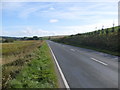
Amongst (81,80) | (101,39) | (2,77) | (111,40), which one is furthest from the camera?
(101,39)

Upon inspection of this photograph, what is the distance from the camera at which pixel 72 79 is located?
8562 millimetres

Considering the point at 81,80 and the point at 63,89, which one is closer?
the point at 63,89

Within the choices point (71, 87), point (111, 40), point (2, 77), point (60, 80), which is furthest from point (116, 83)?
point (111, 40)

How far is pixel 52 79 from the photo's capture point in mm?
8352

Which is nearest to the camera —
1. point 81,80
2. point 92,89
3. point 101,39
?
point 92,89

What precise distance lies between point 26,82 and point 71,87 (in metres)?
1.90

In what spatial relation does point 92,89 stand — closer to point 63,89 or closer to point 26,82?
point 63,89

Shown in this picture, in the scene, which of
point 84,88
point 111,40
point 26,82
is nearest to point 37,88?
point 26,82

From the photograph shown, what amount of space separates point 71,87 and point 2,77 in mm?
4082

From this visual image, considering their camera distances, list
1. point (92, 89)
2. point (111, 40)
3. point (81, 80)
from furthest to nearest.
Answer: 1. point (111, 40)
2. point (81, 80)
3. point (92, 89)

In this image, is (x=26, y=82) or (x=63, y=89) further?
(x=26, y=82)

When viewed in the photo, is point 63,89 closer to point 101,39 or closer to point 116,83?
point 116,83

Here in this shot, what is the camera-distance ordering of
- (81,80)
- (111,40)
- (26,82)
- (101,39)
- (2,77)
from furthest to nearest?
(101,39) → (111,40) → (2,77) → (81,80) → (26,82)

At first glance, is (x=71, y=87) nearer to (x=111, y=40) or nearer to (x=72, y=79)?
(x=72, y=79)
